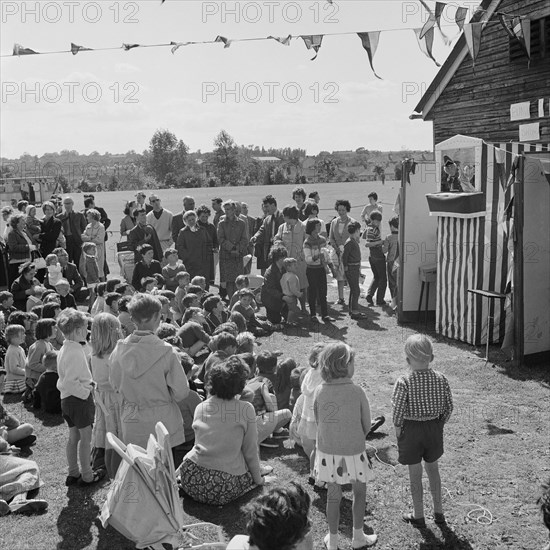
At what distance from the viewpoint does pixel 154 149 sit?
278 feet

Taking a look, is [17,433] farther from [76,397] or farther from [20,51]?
[20,51]

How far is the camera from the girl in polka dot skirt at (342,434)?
15.4 ft

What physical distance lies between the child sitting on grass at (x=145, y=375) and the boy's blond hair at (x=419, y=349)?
5.63 ft

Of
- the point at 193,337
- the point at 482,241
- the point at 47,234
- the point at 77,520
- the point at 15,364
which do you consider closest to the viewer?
the point at 77,520

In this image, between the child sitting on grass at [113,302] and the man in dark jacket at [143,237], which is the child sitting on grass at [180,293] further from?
the man in dark jacket at [143,237]

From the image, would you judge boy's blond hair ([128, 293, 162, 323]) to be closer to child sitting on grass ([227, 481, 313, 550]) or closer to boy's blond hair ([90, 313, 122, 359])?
boy's blond hair ([90, 313, 122, 359])

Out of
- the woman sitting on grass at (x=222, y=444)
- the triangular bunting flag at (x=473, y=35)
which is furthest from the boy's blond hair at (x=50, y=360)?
the triangular bunting flag at (x=473, y=35)

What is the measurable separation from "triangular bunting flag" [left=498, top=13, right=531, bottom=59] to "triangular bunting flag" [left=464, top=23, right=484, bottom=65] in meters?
0.52

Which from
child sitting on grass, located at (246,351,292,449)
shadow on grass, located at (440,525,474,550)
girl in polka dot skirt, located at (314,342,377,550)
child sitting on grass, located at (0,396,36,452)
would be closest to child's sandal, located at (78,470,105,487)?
child sitting on grass, located at (0,396,36,452)

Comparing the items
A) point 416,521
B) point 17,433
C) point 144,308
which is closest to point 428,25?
point 144,308

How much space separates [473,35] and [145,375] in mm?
7775

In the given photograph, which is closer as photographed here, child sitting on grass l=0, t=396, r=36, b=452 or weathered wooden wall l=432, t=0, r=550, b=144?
child sitting on grass l=0, t=396, r=36, b=452

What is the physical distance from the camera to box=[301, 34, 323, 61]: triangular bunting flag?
9344mm

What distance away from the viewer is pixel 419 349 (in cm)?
486
